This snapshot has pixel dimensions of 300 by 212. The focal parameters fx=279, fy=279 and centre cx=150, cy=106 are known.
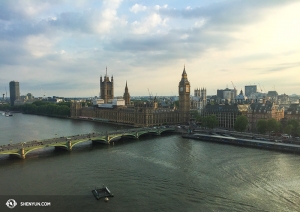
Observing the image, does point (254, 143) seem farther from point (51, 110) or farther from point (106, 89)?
point (51, 110)

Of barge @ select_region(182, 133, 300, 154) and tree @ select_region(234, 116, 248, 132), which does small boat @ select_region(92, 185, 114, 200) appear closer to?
barge @ select_region(182, 133, 300, 154)

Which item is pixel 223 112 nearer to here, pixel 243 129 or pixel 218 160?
pixel 243 129

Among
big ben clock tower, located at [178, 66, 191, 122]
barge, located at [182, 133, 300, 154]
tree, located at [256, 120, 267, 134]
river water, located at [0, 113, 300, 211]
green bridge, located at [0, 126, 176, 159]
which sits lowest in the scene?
river water, located at [0, 113, 300, 211]

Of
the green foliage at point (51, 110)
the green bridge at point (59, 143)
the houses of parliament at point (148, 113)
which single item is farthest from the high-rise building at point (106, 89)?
the green bridge at point (59, 143)

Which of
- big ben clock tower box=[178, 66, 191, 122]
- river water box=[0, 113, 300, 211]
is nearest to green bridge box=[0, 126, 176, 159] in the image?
river water box=[0, 113, 300, 211]

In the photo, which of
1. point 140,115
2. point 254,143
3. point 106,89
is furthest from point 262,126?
point 106,89

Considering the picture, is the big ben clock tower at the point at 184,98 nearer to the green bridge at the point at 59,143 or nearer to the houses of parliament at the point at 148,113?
the houses of parliament at the point at 148,113
